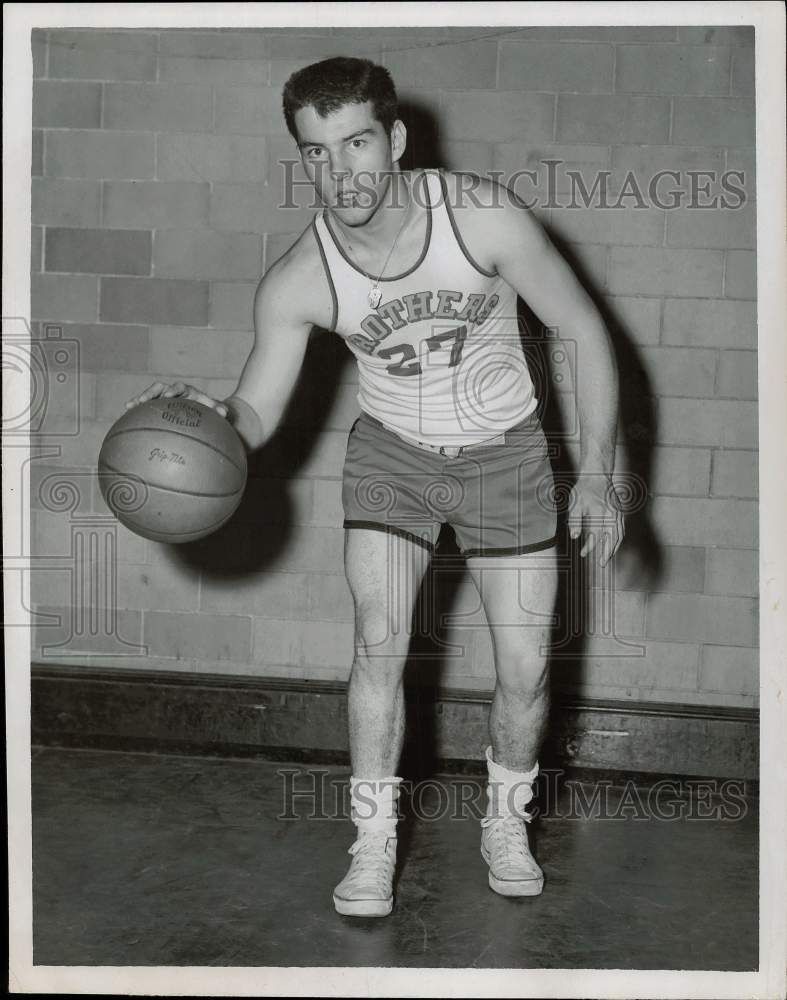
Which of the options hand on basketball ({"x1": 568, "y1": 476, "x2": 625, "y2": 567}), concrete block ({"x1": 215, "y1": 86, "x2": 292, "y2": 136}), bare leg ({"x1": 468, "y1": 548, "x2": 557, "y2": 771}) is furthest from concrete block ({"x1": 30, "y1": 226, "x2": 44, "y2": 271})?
hand on basketball ({"x1": 568, "y1": 476, "x2": 625, "y2": 567})

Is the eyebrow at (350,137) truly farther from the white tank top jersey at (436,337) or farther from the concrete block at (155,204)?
the concrete block at (155,204)

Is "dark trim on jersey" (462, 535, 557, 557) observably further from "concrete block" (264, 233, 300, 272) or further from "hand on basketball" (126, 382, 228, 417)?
"concrete block" (264, 233, 300, 272)

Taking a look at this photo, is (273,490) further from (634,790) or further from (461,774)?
(634,790)

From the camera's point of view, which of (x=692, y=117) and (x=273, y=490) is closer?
(x=692, y=117)

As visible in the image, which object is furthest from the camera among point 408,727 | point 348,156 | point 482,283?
point 408,727

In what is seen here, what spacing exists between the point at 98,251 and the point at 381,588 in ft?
5.92

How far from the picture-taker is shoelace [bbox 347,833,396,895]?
9.93 ft

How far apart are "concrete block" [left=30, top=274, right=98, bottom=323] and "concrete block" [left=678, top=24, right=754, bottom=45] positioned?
2.07 m

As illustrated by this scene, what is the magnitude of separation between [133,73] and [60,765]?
7.51ft

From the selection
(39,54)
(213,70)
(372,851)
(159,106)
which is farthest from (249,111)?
(372,851)

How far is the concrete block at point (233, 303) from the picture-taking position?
159 inches

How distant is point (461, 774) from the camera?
4.01 m

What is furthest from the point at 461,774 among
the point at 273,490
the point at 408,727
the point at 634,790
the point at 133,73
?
the point at 133,73

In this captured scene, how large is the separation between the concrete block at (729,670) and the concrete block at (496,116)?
176 cm
